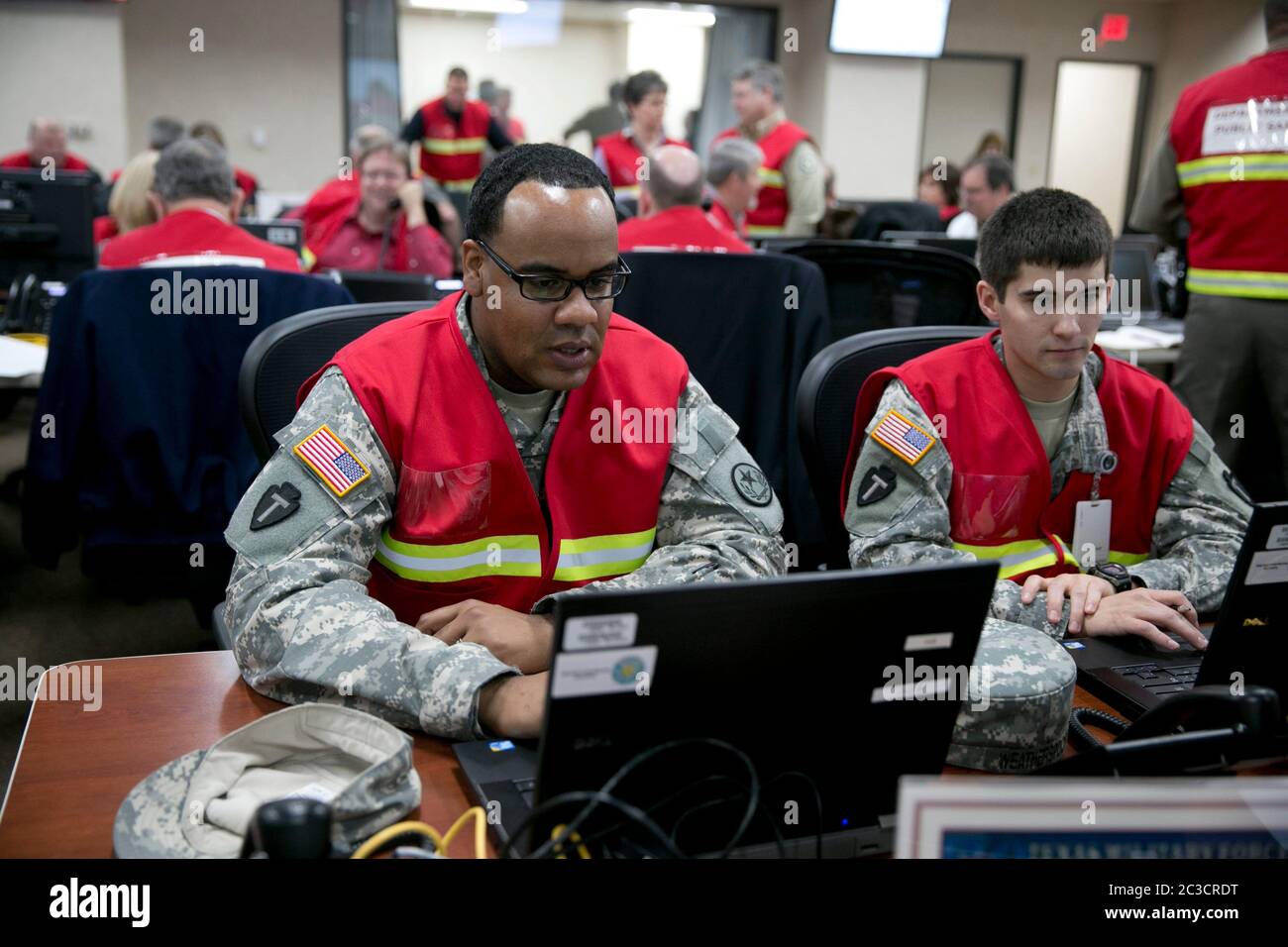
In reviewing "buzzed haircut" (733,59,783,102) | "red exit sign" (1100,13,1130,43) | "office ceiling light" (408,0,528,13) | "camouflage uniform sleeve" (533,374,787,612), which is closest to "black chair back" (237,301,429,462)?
"camouflage uniform sleeve" (533,374,787,612)

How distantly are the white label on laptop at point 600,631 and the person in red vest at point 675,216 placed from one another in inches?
103

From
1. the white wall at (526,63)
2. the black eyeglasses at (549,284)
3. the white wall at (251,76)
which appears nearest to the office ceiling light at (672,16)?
the white wall at (526,63)

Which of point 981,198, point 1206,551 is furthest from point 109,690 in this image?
point 981,198

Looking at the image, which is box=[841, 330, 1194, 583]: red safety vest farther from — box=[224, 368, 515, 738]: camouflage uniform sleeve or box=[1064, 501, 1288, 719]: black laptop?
box=[224, 368, 515, 738]: camouflage uniform sleeve

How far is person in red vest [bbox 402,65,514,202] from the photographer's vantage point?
24.7 feet

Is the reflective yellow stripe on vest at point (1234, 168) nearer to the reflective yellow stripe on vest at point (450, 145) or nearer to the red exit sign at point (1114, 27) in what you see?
the reflective yellow stripe on vest at point (450, 145)

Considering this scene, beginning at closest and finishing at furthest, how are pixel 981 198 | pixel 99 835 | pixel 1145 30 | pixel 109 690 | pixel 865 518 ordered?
1. pixel 99 835
2. pixel 109 690
3. pixel 865 518
4. pixel 981 198
5. pixel 1145 30

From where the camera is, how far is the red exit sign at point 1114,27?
10.3m

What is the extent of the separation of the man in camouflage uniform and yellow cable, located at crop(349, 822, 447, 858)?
776mm

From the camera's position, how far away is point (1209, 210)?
3.12m

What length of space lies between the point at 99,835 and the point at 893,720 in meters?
0.64

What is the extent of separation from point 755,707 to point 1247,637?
564mm

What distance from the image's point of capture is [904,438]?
61.2 inches
